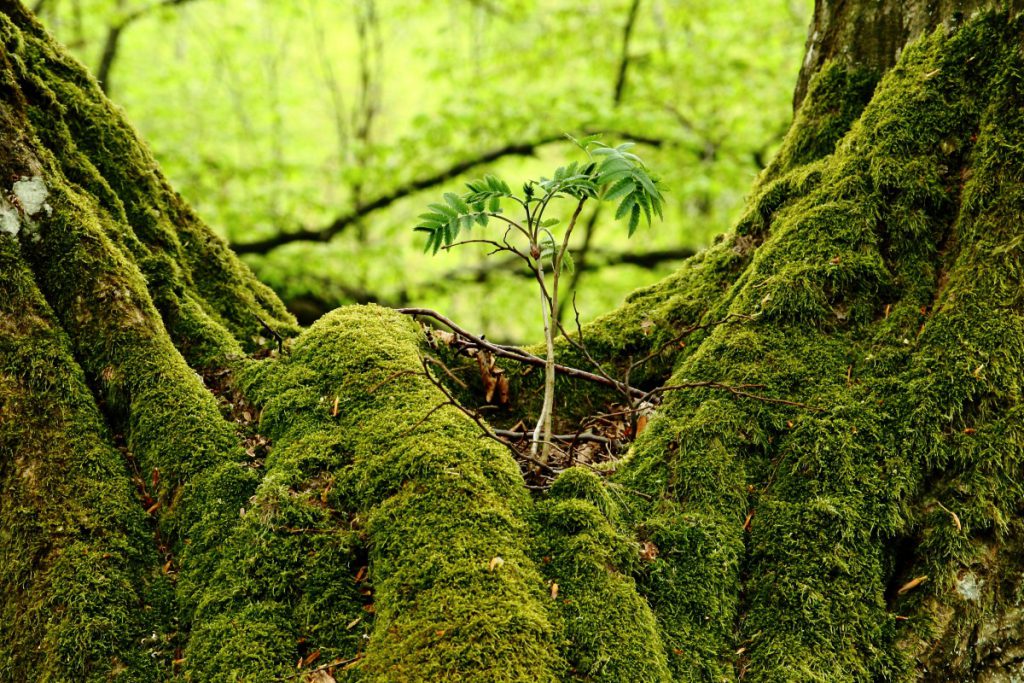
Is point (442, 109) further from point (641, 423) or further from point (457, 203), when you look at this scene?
point (457, 203)

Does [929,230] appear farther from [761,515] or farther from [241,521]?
[241,521]

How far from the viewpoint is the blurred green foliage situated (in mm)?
11180

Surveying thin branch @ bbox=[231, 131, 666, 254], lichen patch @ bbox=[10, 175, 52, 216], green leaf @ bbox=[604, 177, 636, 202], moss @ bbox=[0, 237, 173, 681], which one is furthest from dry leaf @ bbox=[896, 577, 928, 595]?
thin branch @ bbox=[231, 131, 666, 254]

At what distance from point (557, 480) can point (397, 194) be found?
32.4ft

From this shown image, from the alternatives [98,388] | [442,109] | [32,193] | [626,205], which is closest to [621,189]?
[626,205]

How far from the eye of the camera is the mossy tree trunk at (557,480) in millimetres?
2031

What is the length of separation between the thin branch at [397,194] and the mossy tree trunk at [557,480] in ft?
27.1

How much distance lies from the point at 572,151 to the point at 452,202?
37.9ft

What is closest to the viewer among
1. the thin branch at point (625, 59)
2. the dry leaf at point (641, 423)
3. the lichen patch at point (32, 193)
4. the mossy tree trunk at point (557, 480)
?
the mossy tree trunk at point (557, 480)

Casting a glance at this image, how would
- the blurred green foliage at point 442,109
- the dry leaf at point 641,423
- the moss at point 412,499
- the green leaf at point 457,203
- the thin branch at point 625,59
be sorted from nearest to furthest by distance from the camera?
the moss at point 412,499 → the green leaf at point 457,203 → the dry leaf at point 641,423 → the blurred green foliage at point 442,109 → the thin branch at point 625,59

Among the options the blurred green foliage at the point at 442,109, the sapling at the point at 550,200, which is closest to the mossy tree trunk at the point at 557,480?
the sapling at the point at 550,200

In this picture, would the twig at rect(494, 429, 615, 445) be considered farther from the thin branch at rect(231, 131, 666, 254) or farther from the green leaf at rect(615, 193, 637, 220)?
the thin branch at rect(231, 131, 666, 254)

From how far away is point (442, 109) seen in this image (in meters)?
11.3

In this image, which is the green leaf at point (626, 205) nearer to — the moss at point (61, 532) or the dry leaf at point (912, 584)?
the dry leaf at point (912, 584)
